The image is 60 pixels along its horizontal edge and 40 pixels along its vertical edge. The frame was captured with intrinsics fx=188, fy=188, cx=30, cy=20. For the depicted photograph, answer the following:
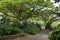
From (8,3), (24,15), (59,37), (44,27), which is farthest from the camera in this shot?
(44,27)

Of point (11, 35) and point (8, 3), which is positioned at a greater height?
point (8, 3)

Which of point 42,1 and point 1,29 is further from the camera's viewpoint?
point 42,1

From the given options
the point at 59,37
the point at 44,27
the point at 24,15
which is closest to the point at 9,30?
the point at 24,15

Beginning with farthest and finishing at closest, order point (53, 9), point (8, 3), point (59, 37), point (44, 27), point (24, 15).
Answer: point (44, 27) < point (24, 15) < point (53, 9) < point (8, 3) < point (59, 37)

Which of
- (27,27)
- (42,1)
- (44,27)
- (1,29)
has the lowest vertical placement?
(44,27)

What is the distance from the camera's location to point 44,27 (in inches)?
824

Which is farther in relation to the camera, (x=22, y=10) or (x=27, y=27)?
(x=27, y=27)

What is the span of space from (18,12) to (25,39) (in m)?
3.32

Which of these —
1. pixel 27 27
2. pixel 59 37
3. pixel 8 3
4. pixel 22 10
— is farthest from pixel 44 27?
pixel 59 37

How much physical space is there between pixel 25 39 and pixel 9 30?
4.14 ft

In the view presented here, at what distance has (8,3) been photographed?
44.8 feet

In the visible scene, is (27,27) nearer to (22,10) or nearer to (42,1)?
(22,10)

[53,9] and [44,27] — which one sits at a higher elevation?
[53,9]

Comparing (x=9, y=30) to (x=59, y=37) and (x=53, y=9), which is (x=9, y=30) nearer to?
(x=53, y=9)
